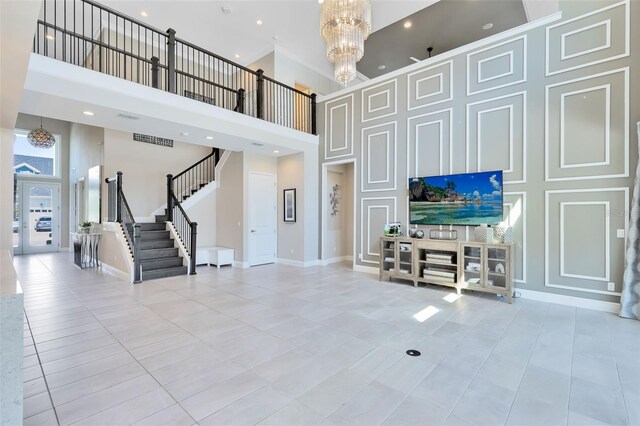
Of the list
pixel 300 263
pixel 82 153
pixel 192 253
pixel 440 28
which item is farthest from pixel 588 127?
pixel 82 153

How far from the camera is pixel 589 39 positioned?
4.39 meters

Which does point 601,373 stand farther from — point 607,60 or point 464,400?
point 607,60

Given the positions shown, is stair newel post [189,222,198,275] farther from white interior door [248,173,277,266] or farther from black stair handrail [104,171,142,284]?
white interior door [248,173,277,266]

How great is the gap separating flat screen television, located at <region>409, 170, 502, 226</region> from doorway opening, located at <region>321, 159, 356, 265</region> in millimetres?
2187

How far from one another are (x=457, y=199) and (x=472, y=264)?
1.18 metres

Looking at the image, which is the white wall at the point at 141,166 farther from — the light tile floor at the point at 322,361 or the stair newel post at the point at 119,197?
the light tile floor at the point at 322,361

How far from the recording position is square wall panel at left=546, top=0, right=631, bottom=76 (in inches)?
164

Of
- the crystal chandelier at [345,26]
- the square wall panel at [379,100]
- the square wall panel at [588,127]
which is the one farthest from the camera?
the square wall panel at [379,100]

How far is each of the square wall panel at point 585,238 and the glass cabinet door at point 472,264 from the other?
92cm

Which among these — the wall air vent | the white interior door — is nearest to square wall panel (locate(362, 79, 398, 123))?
the white interior door

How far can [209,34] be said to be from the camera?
7.85 metres

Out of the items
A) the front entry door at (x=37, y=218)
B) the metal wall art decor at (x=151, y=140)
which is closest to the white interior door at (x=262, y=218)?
the metal wall art decor at (x=151, y=140)

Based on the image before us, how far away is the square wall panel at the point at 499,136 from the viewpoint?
4918 millimetres

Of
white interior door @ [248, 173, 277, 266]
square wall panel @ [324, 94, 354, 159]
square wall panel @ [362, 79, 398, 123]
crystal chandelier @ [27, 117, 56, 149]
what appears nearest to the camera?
square wall panel @ [362, 79, 398, 123]
